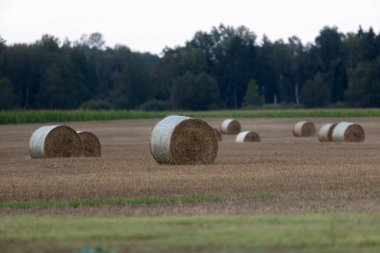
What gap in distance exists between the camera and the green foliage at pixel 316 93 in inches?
4574

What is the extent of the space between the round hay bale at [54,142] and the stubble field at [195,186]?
2.33ft

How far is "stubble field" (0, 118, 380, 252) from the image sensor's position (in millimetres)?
17312

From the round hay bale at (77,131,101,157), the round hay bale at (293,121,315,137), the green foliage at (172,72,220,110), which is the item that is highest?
the green foliage at (172,72,220,110)

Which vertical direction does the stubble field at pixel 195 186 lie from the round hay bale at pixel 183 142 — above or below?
below

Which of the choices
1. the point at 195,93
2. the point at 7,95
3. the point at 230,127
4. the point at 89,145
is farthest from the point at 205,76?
the point at 89,145

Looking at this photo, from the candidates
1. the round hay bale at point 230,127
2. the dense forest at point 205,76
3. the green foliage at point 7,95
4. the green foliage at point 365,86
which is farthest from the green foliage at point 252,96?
the round hay bale at point 230,127

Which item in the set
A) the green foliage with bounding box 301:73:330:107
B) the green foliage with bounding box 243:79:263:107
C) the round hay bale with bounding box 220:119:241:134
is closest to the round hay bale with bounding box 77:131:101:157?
the round hay bale with bounding box 220:119:241:134

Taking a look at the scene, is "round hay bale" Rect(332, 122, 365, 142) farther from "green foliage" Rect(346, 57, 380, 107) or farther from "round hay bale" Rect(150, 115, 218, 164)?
"green foliage" Rect(346, 57, 380, 107)

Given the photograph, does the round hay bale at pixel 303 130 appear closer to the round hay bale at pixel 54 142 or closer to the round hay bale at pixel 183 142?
the round hay bale at pixel 54 142

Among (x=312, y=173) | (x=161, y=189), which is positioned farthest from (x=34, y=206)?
(x=312, y=173)

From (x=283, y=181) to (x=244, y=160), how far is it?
7.75 meters

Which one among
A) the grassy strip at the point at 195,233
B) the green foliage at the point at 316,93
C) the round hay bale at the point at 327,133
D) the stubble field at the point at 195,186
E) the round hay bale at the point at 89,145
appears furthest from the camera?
the green foliage at the point at 316,93

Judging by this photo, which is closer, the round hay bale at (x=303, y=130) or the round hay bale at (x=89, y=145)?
the round hay bale at (x=89, y=145)

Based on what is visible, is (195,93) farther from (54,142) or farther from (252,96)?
(54,142)
